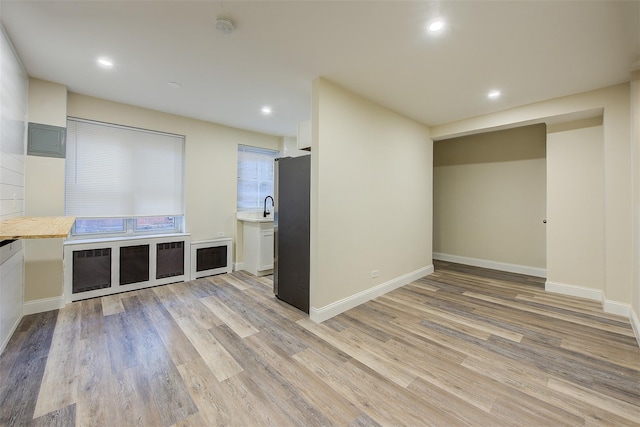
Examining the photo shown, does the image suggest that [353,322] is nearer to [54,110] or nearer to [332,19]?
[332,19]

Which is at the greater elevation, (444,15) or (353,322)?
(444,15)

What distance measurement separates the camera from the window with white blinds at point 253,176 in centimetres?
524

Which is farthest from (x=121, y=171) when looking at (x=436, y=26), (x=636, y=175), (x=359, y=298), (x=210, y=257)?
(x=636, y=175)

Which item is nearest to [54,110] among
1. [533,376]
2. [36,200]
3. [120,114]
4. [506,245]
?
[120,114]

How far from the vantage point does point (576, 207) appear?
3.64m

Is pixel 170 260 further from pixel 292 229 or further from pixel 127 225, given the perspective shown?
pixel 292 229

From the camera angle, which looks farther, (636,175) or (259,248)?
(259,248)

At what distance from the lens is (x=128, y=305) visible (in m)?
3.30

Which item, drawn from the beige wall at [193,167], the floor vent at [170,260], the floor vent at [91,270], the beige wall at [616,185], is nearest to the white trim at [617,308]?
the beige wall at [616,185]

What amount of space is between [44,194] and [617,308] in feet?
22.8

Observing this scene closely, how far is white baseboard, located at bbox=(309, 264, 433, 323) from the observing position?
9.59 ft

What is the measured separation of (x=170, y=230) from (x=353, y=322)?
3.45m

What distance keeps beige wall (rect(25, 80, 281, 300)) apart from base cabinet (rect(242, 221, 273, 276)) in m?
0.50

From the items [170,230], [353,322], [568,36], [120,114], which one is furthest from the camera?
[170,230]
